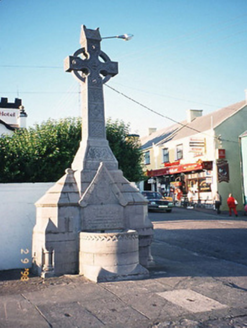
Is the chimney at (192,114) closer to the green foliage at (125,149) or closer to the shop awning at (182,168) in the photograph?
the shop awning at (182,168)

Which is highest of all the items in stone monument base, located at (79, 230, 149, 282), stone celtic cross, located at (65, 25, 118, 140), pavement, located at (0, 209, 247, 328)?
stone celtic cross, located at (65, 25, 118, 140)

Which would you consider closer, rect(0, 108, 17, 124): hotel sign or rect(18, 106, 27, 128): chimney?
rect(18, 106, 27, 128): chimney

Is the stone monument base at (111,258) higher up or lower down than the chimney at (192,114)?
lower down

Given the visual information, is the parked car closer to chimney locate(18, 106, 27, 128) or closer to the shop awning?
the shop awning

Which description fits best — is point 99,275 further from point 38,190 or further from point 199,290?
point 38,190

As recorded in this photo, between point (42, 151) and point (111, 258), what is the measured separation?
9.57 meters

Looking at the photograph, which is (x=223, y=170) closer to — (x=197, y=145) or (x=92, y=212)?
(x=197, y=145)

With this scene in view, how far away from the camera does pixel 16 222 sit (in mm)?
8773

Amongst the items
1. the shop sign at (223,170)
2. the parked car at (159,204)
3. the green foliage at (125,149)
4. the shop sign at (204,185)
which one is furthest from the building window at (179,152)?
the green foliage at (125,149)

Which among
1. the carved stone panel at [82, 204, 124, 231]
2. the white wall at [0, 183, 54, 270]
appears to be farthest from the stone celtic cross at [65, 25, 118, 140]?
the white wall at [0, 183, 54, 270]

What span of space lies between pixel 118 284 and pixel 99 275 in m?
0.47

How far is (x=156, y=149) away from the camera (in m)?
39.8

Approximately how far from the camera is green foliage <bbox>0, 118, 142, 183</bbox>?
14945 millimetres

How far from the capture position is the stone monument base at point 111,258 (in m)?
7.11
